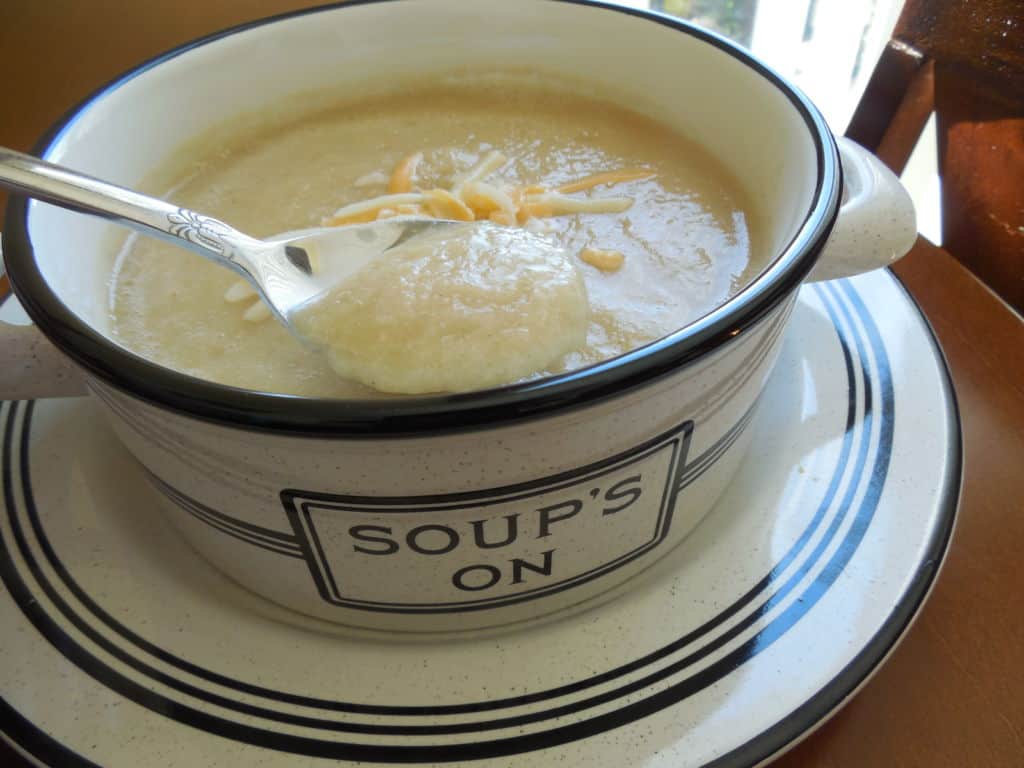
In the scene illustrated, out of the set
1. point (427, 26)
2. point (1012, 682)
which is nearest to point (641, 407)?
A: point (1012, 682)

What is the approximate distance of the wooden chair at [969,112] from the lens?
1043mm

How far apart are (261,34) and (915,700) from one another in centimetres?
96

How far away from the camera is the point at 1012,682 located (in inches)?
23.6

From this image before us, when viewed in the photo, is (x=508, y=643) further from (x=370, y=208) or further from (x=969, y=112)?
(x=969, y=112)

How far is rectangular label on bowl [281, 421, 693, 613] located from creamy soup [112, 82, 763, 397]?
85 millimetres

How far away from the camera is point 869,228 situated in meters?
0.67

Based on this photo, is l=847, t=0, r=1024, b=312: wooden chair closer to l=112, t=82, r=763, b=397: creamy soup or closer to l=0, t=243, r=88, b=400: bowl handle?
l=112, t=82, r=763, b=397: creamy soup

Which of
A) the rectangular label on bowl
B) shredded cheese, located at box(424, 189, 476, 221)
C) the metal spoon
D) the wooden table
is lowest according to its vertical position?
the wooden table

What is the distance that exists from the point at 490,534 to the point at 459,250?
0.22 metres

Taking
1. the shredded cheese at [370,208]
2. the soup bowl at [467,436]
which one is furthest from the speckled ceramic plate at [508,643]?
the shredded cheese at [370,208]

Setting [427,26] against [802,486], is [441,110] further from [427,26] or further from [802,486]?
[802,486]

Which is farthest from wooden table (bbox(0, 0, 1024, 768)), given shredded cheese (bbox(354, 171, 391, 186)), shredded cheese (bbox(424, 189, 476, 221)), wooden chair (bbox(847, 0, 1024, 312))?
shredded cheese (bbox(354, 171, 391, 186))

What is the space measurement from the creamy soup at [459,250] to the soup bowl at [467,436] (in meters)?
0.08

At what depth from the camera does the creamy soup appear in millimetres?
557
